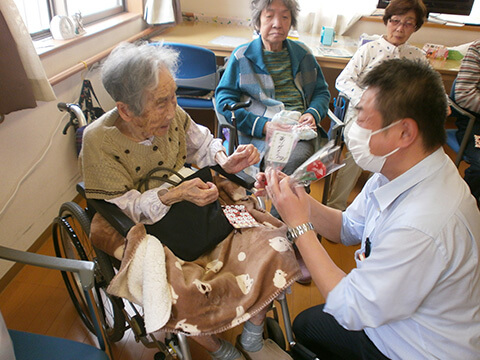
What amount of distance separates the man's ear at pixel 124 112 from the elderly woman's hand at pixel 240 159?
17.4 inches

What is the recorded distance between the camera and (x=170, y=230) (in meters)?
1.22

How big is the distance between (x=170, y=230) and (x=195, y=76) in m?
1.82

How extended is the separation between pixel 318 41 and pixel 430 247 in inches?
122

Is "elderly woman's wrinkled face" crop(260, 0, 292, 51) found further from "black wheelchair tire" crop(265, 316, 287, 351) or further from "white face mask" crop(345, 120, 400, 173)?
"black wheelchair tire" crop(265, 316, 287, 351)

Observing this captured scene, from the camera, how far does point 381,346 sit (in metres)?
1.10

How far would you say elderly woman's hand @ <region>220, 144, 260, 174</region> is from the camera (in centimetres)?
151

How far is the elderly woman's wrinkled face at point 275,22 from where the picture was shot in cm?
218

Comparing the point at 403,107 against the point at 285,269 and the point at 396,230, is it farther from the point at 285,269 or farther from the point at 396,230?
the point at 285,269

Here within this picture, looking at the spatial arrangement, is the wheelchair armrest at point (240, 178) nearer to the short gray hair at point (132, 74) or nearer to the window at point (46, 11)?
the short gray hair at point (132, 74)

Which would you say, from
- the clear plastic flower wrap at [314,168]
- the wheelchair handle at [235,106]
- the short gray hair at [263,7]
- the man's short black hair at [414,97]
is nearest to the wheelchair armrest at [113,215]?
the clear plastic flower wrap at [314,168]

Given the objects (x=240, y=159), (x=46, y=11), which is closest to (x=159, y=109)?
(x=240, y=159)

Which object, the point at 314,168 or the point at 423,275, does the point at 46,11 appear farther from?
the point at 423,275

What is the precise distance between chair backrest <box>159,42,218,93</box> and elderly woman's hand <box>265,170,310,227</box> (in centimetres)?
171

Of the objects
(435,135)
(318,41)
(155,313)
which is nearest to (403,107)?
(435,135)
